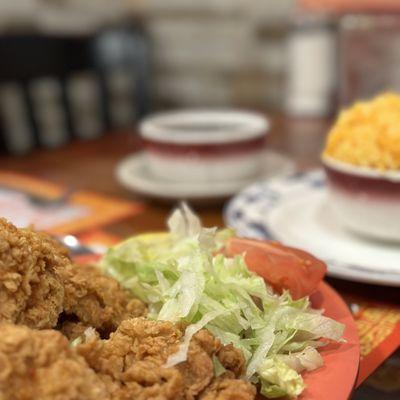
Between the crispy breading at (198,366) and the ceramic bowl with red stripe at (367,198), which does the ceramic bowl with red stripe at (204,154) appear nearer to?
the ceramic bowl with red stripe at (367,198)

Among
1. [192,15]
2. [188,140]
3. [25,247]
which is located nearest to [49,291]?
[25,247]

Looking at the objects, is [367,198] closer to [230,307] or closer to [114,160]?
[230,307]

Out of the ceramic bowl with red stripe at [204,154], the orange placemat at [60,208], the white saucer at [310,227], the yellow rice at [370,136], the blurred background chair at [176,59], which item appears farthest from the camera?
the blurred background chair at [176,59]

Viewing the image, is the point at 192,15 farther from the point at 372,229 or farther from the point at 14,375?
the point at 14,375

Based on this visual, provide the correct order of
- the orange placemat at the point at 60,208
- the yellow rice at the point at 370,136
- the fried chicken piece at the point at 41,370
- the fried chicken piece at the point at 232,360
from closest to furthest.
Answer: the fried chicken piece at the point at 41,370, the fried chicken piece at the point at 232,360, the yellow rice at the point at 370,136, the orange placemat at the point at 60,208

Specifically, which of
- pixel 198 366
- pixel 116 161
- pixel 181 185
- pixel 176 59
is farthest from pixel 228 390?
pixel 176 59

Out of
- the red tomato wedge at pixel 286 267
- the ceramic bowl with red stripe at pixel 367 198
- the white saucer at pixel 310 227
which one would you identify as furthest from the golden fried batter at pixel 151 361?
the ceramic bowl with red stripe at pixel 367 198
